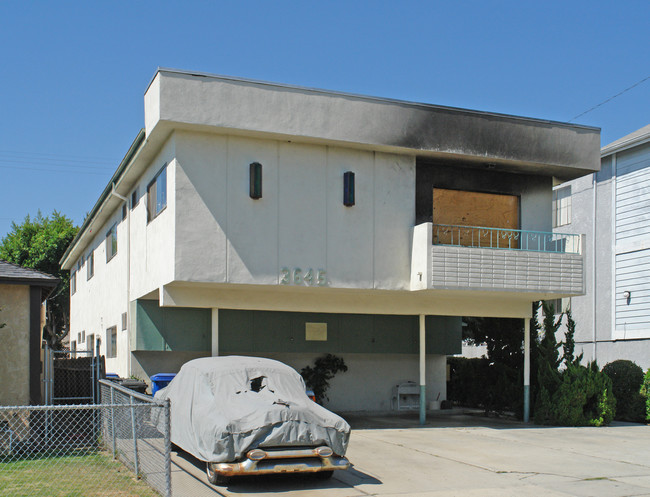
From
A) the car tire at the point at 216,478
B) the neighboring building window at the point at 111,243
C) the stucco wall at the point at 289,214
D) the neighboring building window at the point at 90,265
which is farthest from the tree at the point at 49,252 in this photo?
the car tire at the point at 216,478

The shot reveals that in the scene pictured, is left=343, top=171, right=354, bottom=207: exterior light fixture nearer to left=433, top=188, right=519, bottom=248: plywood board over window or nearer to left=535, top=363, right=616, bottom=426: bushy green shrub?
left=433, top=188, right=519, bottom=248: plywood board over window

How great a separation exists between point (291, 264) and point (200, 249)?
6.52 ft

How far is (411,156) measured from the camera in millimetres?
16703

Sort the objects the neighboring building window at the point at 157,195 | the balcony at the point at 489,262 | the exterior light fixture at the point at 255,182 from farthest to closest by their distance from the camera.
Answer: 1. the balcony at the point at 489,262
2. the neighboring building window at the point at 157,195
3. the exterior light fixture at the point at 255,182

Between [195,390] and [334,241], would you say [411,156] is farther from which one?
[195,390]

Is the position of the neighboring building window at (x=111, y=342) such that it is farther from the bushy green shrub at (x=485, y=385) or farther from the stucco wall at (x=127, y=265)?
the bushy green shrub at (x=485, y=385)

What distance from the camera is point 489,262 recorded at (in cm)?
1622

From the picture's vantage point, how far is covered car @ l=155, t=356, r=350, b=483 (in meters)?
8.89

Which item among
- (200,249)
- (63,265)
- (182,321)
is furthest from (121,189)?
(63,265)

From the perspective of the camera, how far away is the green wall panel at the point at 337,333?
58.5 ft

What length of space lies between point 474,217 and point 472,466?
7.77m

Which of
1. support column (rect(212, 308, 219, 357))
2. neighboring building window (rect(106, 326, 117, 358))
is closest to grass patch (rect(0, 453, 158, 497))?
support column (rect(212, 308, 219, 357))

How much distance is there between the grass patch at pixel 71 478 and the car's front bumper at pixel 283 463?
38.9 inches

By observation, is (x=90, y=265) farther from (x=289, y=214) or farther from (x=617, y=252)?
(x=617, y=252)
